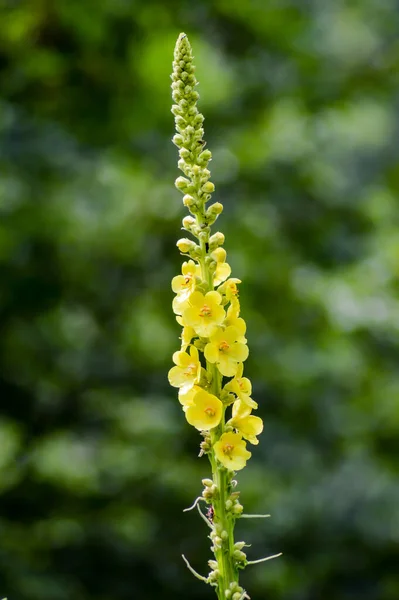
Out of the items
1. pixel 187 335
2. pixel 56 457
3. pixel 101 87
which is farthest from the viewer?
pixel 101 87

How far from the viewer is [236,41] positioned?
7.41 m

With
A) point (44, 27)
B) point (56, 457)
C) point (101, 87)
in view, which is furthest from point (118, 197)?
point (56, 457)

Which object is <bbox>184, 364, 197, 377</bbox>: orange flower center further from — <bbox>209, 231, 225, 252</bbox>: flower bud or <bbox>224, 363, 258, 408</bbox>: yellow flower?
<bbox>209, 231, 225, 252</bbox>: flower bud

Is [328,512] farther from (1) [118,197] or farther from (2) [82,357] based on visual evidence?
(1) [118,197]

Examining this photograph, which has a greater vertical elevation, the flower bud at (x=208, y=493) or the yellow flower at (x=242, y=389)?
the yellow flower at (x=242, y=389)

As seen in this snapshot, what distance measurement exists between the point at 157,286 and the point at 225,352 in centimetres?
486

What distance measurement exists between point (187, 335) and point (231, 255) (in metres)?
4.97

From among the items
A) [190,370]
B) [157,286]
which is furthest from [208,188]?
[157,286]

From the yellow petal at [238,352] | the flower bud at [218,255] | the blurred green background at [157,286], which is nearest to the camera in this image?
the yellow petal at [238,352]

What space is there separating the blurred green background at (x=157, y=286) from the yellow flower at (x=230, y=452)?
13.5 feet

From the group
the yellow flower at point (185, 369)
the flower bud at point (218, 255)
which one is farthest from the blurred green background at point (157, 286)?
the flower bud at point (218, 255)

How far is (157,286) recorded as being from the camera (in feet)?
21.1

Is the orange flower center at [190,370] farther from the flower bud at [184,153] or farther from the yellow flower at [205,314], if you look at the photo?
the flower bud at [184,153]

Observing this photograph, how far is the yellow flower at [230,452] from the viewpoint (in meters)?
1.57
